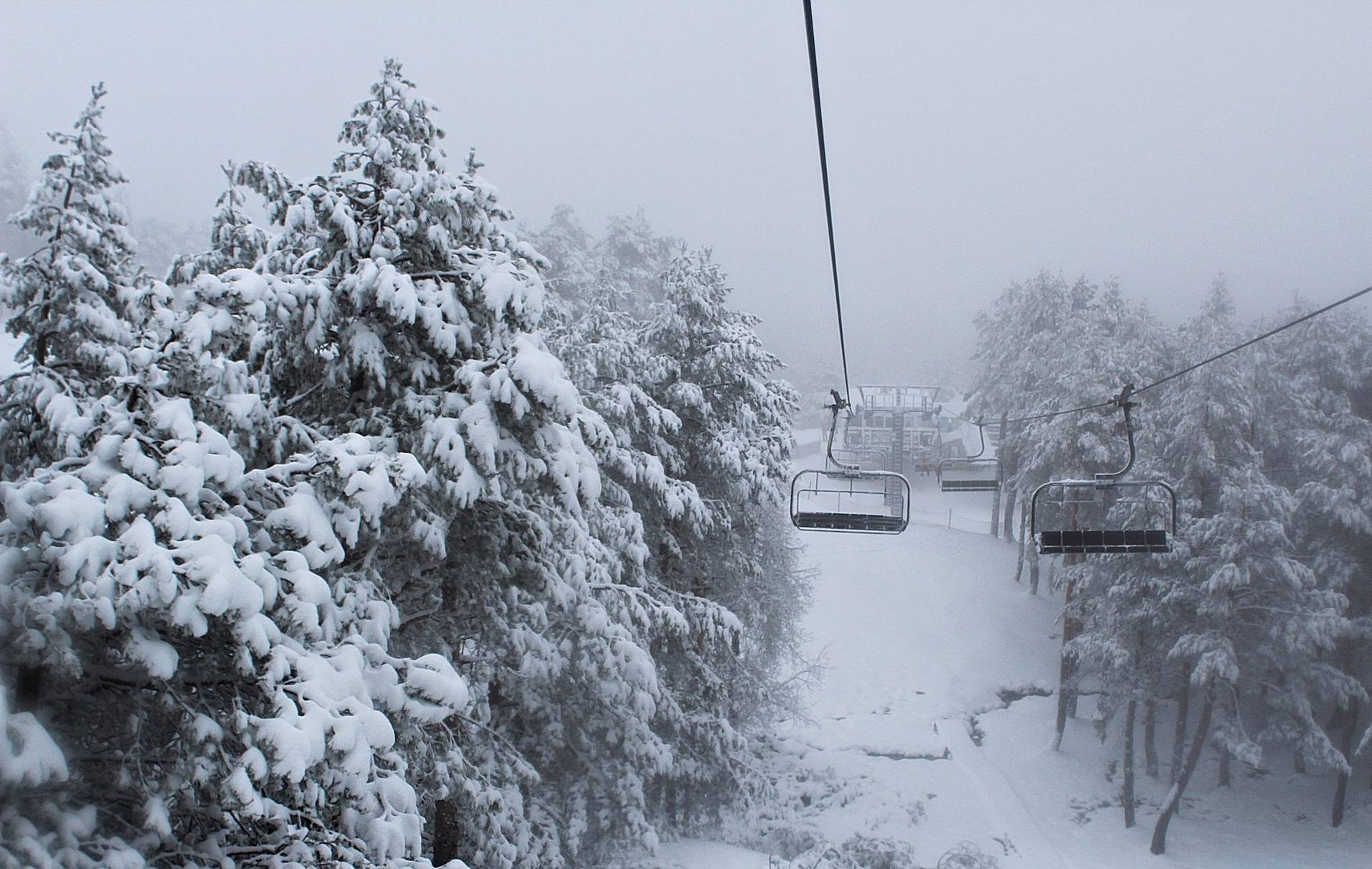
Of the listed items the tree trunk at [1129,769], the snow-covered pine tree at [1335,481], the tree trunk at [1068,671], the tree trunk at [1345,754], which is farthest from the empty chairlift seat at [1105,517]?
the tree trunk at [1345,754]

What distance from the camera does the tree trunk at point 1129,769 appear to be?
17.3 metres

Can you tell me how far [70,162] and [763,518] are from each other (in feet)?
42.3

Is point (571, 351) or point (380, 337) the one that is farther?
→ point (571, 351)

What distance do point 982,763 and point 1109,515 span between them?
6970mm

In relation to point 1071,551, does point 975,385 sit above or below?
above

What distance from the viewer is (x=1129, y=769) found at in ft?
57.2

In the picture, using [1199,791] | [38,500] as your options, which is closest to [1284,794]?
[1199,791]

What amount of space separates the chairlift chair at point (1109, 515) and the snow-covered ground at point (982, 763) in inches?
190

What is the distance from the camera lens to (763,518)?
16703mm

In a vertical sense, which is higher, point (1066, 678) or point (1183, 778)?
point (1066, 678)

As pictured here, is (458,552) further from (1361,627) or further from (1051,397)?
(1051,397)

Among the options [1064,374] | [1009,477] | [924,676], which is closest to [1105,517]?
[1064,374]

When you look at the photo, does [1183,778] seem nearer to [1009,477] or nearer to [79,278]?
[1009,477]

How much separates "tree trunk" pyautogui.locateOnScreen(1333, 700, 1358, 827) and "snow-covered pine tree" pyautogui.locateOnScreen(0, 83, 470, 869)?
21.7 m
